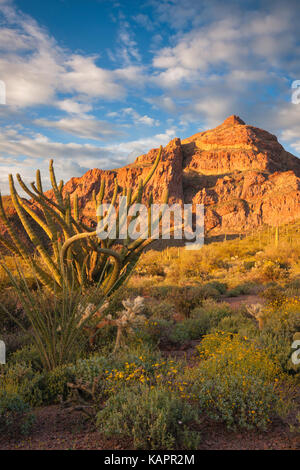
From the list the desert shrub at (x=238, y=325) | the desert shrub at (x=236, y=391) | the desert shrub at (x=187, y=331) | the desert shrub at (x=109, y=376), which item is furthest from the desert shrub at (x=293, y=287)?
the desert shrub at (x=109, y=376)

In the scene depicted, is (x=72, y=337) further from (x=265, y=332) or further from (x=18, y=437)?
(x=265, y=332)

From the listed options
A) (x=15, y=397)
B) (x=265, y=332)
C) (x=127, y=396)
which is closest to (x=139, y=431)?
(x=127, y=396)

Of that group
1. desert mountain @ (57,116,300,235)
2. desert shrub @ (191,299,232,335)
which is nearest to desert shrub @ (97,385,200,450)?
desert shrub @ (191,299,232,335)

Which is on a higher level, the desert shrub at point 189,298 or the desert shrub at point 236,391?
the desert shrub at point 236,391

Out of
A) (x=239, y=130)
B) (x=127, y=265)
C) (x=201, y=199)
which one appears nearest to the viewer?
(x=127, y=265)

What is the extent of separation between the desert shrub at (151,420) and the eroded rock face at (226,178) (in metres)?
66.2

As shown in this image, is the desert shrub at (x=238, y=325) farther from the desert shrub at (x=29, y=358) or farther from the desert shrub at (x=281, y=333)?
the desert shrub at (x=29, y=358)

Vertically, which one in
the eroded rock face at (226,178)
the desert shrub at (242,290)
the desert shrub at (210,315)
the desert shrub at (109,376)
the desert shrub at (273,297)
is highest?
the eroded rock face at (226,178)

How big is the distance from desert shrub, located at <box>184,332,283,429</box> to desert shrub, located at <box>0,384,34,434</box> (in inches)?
75.2

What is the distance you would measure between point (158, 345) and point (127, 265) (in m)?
1.94

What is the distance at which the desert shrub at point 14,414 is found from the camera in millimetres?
3354

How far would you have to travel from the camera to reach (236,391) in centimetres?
375
